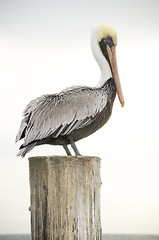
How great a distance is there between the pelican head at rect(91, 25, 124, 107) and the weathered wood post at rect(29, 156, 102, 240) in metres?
1.85

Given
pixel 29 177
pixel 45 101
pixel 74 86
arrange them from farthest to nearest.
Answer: pixel 74 86 < pixel 45 101 < pixel 29 177

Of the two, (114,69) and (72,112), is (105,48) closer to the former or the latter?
(114,69)

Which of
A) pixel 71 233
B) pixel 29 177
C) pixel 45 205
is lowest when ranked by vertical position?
pixel 71 233

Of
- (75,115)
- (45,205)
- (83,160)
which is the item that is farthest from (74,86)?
(45,205)

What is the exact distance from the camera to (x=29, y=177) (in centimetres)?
342

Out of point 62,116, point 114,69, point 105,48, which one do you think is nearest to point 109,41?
point 105,48

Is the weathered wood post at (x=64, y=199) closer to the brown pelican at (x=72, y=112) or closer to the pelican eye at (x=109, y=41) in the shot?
the brown pelican at (x=72, y=112)

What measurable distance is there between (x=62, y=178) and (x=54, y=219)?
35cm

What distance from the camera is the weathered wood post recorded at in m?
3.19

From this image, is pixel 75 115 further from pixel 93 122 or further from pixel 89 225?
pixel 89 225

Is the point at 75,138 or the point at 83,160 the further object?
the point at 75,138

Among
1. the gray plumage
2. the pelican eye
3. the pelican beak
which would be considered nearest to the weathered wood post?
the gray plumage

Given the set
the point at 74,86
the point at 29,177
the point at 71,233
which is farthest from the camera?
the point at 74,86

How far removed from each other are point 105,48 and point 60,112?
3.73ft
